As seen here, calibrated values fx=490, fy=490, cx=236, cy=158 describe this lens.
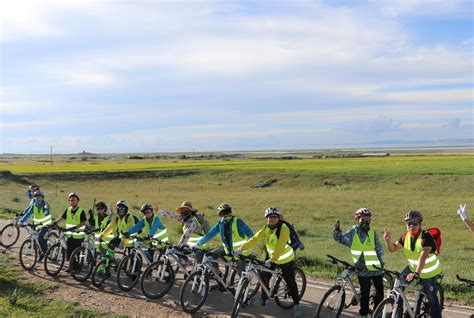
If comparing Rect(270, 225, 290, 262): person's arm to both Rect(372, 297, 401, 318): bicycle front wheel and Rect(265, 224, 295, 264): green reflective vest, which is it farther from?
→ Rect(372, 297, 401, 318): bicycle front wheel

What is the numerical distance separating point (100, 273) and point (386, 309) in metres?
6.76

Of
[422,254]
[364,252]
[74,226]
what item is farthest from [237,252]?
[74,226]

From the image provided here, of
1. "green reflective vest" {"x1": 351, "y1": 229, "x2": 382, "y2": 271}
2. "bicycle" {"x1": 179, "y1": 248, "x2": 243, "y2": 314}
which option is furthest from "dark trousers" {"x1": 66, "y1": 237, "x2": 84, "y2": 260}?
"green reflective vest" {"x1": 351, "y1": 229, "x2": 382, "y2": 271}

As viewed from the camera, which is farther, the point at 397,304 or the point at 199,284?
the point at 199,284

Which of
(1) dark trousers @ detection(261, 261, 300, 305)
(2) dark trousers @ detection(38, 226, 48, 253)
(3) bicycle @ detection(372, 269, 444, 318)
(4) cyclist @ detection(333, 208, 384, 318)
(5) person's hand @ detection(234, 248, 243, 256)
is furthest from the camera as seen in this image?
(2) dark trousers @ detection(38, 226, 48, 253)

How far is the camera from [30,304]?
10.2 metres

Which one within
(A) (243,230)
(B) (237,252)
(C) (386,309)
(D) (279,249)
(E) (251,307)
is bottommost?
(E) (251,307)

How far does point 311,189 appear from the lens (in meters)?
53.2

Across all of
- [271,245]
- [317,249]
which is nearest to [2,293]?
[271,245]

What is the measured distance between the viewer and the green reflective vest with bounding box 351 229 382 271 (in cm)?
875

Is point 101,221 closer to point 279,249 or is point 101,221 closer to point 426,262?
point 279,249

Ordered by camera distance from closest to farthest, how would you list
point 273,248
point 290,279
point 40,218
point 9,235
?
1. point 273,248
2. point 290,279
3. point 40,218
4. point 9,235

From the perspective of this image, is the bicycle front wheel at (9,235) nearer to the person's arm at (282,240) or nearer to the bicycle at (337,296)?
the person's arm at (282,240)

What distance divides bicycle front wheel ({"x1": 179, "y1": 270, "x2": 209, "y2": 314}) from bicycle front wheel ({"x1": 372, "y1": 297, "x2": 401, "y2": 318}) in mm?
3419
